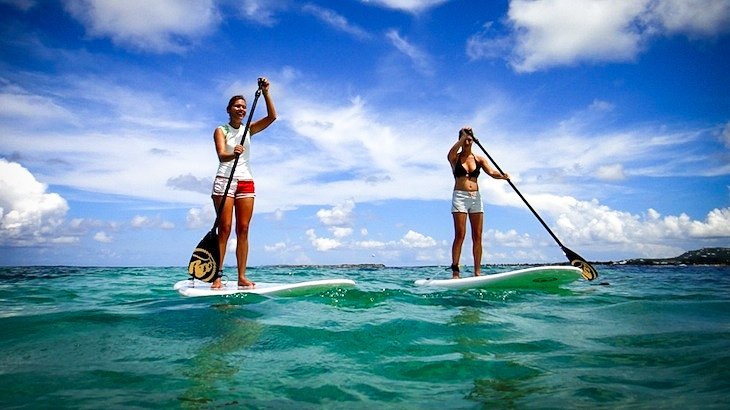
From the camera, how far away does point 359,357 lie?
3.31 metres

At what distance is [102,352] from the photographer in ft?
11.0

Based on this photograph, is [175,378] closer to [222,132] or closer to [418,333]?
[418,333]

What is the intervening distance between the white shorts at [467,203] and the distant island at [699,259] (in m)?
39.8

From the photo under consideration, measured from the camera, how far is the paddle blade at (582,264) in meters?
9.04

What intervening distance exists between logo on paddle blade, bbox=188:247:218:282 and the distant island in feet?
148

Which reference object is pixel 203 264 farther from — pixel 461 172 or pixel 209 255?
pixel 461 172

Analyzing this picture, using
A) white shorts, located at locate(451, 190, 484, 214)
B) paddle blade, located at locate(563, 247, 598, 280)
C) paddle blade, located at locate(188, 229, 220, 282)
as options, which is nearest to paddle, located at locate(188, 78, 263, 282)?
paddle blade, located at locate(188, 229, 220, 282)

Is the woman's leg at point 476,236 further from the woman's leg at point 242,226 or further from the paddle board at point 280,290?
the woman's leg at point 242,226

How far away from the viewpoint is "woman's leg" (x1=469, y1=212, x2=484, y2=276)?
933 cm

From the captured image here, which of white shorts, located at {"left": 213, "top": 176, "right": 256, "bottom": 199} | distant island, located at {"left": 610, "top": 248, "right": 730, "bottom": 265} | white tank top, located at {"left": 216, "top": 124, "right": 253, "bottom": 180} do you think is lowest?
distant island, located at {"left": 610, "top": 248, "right": 730, "bottom": 265}

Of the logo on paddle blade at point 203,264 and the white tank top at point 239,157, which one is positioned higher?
the white tank top at point 239,157

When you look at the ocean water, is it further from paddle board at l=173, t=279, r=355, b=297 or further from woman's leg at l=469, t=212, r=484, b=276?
woman's leg at l=469, t=212, r=484, b=276

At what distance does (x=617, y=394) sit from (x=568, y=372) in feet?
1.52

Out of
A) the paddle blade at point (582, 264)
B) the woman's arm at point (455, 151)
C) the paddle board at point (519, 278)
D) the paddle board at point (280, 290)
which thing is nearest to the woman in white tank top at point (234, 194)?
the paddle board at point (280, 290)
